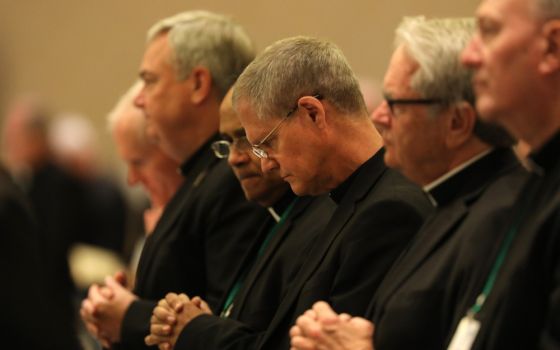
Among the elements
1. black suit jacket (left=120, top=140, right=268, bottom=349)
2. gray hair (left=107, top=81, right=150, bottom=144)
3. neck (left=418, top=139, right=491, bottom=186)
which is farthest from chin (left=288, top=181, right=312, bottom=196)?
gray hair (left=107, top=81, right=150, bottom=144)

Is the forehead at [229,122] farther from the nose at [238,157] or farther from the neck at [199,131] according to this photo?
the neck at [199,131]

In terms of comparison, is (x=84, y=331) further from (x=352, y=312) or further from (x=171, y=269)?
(x=352, y=312)

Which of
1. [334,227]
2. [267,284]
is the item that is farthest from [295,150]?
[267,284]

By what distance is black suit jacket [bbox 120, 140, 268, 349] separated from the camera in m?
5.05

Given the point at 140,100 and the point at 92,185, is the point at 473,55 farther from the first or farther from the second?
the point at 92,185

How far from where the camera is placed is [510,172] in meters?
3.71

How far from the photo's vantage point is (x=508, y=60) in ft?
10.5

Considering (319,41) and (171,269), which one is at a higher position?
(319,41)

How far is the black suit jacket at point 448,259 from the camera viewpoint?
3.48 m

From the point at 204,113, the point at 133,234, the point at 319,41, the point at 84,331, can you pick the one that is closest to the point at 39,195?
the point at 133,234

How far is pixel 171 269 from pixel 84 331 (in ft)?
10.9

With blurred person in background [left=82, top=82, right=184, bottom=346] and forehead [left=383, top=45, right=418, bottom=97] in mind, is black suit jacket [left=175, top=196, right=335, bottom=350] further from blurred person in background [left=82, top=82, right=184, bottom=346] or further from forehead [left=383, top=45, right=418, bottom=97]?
blurred person in background [left=82, top=82, right=184, bottom=346]

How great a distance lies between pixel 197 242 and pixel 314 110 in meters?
1.25

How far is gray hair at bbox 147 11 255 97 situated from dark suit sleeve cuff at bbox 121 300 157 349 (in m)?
0.97
